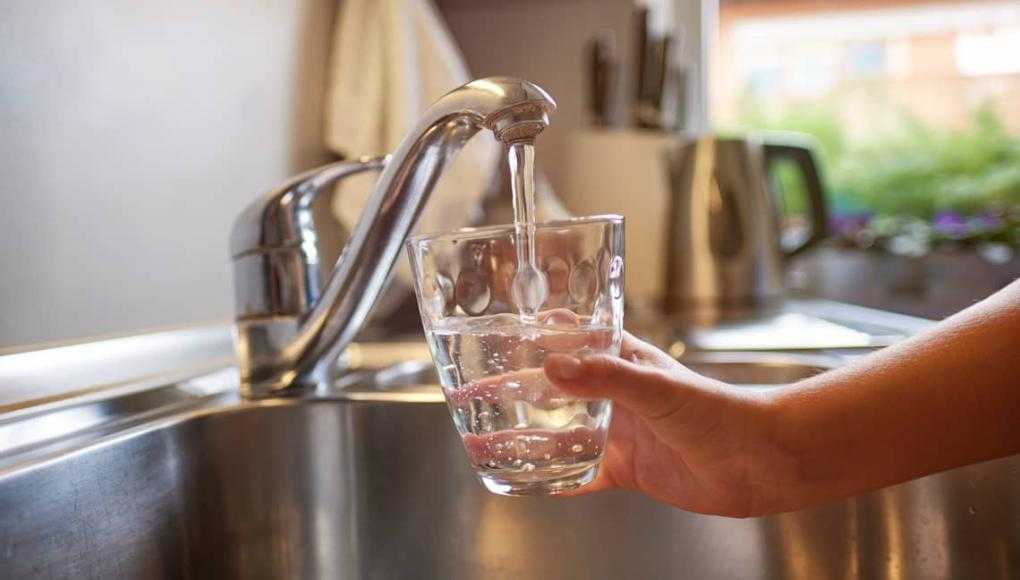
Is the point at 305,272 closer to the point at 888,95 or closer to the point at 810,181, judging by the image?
the point at 810,181

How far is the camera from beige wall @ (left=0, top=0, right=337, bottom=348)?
63 cm

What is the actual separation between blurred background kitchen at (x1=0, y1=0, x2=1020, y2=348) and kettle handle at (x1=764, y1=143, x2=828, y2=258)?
0.05m

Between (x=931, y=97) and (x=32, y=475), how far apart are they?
239 centimetres

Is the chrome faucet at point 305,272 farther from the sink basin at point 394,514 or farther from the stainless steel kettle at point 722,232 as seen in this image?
the stainless steel kettle at point 722,232

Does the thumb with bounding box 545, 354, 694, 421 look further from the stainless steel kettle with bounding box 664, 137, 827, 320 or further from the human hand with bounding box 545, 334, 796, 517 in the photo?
the stainless steel kettle with bounding box 664, 137, 827, 320

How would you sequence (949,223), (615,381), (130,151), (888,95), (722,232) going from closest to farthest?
(615,381) → (130,151) → (722,232) → (949,223) → (888,95)

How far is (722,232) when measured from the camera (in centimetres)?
143

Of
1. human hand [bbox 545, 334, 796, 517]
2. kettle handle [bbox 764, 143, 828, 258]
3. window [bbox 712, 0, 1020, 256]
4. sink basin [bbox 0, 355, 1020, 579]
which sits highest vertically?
window [bbox 712, 0, 1020, 256]

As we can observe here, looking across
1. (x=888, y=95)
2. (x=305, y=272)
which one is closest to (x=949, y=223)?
(x=888, y=95)

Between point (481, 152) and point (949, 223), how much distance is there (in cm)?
152

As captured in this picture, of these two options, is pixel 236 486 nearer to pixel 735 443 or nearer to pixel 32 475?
pixel 32 475

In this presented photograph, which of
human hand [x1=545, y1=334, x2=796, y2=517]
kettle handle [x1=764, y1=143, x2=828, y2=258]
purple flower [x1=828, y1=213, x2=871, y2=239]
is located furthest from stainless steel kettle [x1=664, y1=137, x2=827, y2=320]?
human hand [x1=545, y1=334, x2=796, y2=517]

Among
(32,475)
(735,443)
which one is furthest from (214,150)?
(735,443)

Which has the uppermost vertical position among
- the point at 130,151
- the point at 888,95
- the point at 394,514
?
the point at 888,95
